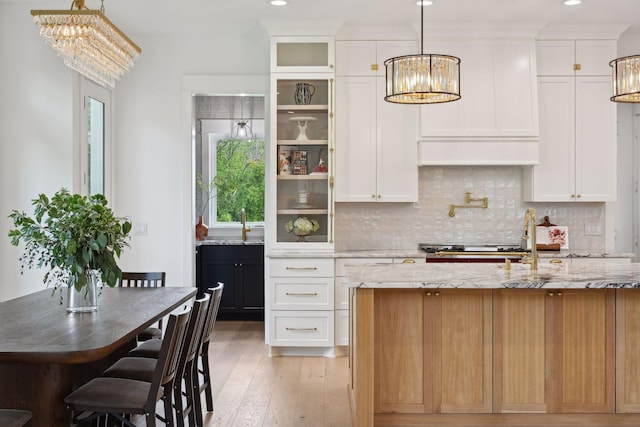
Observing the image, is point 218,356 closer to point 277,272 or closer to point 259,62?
point 277,272

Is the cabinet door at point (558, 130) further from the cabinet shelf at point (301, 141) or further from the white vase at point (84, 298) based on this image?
the white vase at point (84, 298)

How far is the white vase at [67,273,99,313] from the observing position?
129 inches

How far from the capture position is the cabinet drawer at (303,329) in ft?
17.8

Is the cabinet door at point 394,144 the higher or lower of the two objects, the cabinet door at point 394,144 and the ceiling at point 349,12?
the lower

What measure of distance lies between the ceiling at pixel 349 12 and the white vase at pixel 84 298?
8.36ft

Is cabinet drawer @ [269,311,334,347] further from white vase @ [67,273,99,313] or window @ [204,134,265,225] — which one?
window @ [204,134,265,225]

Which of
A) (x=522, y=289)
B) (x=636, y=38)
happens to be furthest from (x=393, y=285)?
(x=636, y=38)

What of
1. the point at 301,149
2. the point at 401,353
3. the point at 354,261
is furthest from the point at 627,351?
the point at 301,149

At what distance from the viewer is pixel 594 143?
5637mm

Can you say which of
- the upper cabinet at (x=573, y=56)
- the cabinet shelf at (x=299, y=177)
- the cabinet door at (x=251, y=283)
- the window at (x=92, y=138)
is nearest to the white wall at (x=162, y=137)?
the window at (x=92, y=138)

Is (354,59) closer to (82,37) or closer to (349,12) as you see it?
(349,12)

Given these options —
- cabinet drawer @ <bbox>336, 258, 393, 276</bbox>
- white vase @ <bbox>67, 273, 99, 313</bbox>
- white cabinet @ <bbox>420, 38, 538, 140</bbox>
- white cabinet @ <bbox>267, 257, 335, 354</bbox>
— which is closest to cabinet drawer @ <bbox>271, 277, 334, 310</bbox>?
white cabinet @ <bbox>267, 257, 335, 354</bbox>

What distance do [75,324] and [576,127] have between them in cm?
439

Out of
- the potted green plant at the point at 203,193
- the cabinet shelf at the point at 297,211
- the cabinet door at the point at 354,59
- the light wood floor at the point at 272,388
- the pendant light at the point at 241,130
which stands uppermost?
the cabinet door at the point at 354,59
